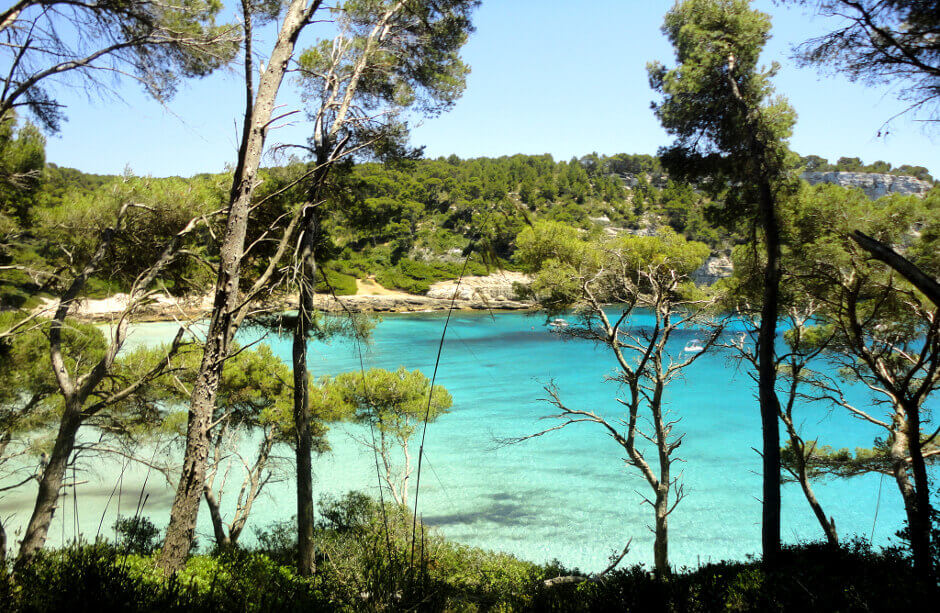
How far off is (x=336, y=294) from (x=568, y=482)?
1199cm

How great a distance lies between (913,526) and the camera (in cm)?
306

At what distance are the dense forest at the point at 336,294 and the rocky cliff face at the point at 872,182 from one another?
418mm

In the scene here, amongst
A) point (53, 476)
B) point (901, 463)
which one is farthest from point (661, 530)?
point (53, 476)

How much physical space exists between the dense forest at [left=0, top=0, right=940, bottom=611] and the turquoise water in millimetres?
1556

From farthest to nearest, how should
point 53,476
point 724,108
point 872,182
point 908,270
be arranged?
point 872,182 → point 724,108 → point 53,476 → point 908,270

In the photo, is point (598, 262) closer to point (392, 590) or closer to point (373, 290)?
Result: point (392, 590)

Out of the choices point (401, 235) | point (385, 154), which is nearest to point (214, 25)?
point (385, 154)

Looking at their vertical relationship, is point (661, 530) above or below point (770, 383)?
below

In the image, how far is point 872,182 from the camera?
9.90 metres

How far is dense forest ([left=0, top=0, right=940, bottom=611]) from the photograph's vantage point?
2787 mm

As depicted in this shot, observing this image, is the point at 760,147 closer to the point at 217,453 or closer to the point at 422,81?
the point at 422,81

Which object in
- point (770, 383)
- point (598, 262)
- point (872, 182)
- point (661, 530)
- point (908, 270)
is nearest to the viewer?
point (908, 270)

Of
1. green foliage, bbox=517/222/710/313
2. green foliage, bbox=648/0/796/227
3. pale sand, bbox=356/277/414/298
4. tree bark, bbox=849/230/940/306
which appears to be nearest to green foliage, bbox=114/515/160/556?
tree bark, bbox=849/230/940/306

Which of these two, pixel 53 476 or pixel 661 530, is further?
A: pixel 661 530
